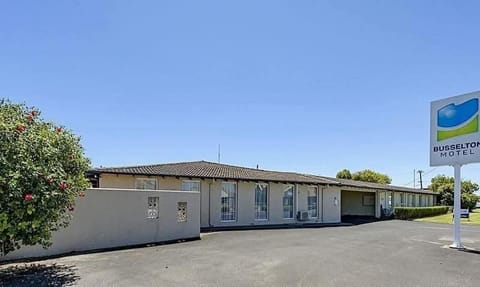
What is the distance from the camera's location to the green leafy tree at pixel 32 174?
7.62 m

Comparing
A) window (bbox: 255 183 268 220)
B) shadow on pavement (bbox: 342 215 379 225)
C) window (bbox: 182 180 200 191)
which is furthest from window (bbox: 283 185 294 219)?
window (bbox: 182 180 200 191)

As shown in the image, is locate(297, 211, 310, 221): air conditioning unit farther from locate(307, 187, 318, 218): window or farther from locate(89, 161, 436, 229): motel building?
locate(307, 187, 318, 218): window

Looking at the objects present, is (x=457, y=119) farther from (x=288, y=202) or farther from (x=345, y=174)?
(x=345, y=174)

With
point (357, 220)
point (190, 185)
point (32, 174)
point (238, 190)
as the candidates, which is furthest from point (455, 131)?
point (357, 220)

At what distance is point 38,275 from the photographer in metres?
8.84

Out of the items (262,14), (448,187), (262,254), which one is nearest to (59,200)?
(262,254)

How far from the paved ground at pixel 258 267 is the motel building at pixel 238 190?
6.02 meters

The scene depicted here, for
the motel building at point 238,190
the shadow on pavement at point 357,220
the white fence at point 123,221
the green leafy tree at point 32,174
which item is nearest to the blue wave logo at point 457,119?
the motel building at point 238,190

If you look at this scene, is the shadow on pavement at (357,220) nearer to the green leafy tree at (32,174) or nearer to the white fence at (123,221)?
the white fence at (123,221)

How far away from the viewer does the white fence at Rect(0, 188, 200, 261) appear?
11477mm

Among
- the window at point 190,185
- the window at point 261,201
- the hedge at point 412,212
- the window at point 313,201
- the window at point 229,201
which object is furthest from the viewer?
the hedge at point 412,212

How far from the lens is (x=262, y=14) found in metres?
14.5

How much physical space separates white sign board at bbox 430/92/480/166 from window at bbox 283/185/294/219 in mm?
9733

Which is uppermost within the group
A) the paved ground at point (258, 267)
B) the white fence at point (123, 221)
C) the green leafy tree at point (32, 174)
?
the green leafy tree at point (32, 174)
